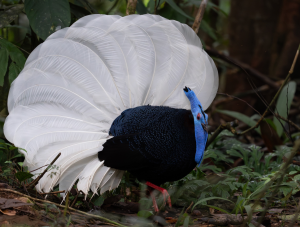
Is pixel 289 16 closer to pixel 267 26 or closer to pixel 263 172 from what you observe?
pixel 267 26

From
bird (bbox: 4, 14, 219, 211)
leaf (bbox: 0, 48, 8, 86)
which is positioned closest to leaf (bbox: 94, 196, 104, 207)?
bird (bbox: 4, 14, 219, 211)

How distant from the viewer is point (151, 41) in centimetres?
283

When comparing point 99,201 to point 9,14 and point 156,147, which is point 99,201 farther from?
point 9,14

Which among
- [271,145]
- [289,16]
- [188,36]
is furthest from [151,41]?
[289,16]

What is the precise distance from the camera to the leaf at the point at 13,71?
9.15 feet

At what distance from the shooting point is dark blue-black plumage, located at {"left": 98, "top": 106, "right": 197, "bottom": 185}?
2326 millimetres

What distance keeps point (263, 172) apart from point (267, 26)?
4.25 m

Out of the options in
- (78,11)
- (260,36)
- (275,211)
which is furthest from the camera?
(260,36)

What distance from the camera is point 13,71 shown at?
2.79 m

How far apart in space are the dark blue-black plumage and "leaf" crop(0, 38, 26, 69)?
1073 mm

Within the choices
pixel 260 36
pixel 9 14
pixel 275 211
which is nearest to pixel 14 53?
pixel 9 14

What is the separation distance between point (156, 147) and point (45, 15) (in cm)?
A: 141

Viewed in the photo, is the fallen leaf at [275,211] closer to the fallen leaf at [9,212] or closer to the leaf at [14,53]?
the fallen leaf at [9,212]

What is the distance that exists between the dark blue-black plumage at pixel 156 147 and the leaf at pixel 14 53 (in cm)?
107
